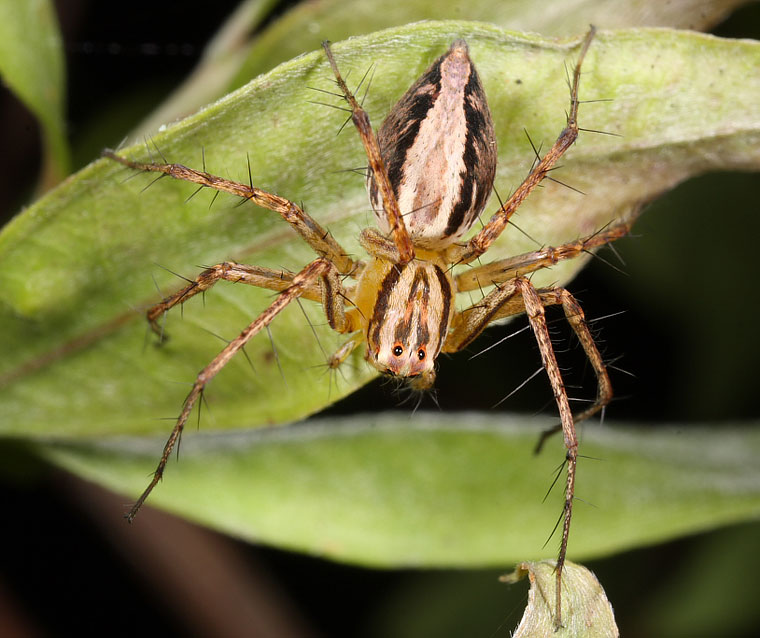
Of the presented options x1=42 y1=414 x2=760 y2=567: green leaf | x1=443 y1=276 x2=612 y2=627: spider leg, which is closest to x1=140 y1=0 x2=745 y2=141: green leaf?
x1=443 y1=276 x2=612 y2=627: spider leg

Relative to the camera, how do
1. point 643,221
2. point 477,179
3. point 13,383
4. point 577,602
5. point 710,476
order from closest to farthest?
1. point 577,602
2. point 477,179
3. point 13,383
4. point 710,476
5. point 643,221

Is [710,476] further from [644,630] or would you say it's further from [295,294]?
[295,294]

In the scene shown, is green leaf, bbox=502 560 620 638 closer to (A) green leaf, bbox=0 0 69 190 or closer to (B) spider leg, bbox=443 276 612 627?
(B) spider leg, bbox=443 276 612 627

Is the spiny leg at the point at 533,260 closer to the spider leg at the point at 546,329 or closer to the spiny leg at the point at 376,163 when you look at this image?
the spider leg at the point at 546,329

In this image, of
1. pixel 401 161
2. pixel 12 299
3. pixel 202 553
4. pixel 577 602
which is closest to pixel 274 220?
pixel 401 161

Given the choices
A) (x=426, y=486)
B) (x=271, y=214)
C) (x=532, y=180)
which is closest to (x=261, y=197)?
(x=271, y=214)

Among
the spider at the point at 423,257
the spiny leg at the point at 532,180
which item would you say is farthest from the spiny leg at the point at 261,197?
the spiny leg at the point at 532,180
